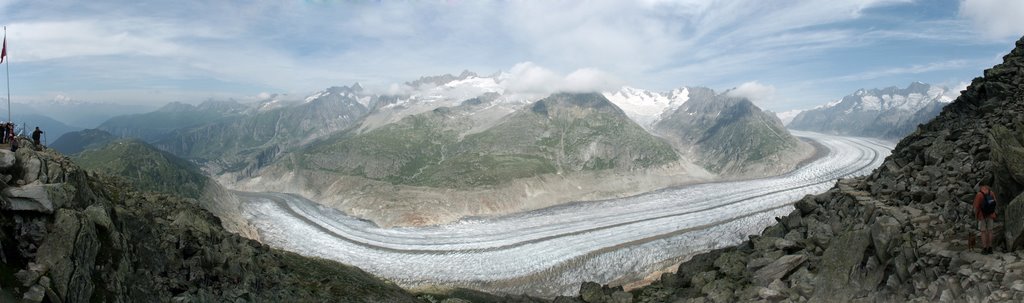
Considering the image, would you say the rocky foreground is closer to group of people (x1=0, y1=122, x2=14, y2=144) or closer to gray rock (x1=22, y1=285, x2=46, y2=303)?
gray rock (x1=22, y1=285, x2=46, y2=303)

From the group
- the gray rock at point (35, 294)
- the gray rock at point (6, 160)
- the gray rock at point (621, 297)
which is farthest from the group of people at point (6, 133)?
the gray rock at point (621, 297)

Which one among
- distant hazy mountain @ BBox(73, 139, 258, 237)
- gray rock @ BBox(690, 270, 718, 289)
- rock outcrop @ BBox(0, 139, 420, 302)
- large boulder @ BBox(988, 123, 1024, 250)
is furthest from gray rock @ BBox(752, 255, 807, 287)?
distant hazy mountain @ BBox(73, 139, 258, 237)

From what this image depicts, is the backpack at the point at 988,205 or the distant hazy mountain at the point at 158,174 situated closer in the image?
the backpack at the point at 988,205

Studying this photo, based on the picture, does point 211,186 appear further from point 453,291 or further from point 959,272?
point 959,272

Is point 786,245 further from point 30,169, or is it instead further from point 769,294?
point 30,169

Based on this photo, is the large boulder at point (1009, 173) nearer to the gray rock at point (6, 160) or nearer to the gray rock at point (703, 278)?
the gray rock at point (703, 278)

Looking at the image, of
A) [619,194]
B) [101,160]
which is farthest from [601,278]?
[101,160]
